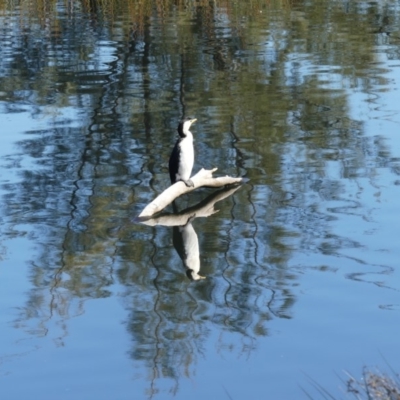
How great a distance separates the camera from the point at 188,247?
1076 centimetres

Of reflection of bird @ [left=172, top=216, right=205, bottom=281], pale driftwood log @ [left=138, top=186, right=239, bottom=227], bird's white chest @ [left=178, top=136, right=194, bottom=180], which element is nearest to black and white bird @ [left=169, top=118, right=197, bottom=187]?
bird's white chest @ [left=178, top=136, right=194, bottom=180]

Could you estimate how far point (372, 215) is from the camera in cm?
1132

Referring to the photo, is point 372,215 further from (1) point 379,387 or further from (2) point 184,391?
(1) point 379,387

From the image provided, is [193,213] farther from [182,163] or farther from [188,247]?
[188,247]

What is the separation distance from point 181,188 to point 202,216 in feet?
1.39

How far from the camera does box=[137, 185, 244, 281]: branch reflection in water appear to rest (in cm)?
1028

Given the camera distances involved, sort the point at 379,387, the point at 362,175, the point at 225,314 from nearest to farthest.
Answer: the point at 379,387 → the point at 225,314 → the point at 362,175

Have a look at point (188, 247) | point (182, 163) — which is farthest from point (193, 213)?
point (188, 247)

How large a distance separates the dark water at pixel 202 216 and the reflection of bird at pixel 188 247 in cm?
6

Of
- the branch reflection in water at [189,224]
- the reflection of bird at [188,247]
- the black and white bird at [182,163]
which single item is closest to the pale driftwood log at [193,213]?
the branch reflection in water at [189,224]

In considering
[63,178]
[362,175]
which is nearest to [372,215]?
[362,175]

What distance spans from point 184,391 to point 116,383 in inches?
19.2

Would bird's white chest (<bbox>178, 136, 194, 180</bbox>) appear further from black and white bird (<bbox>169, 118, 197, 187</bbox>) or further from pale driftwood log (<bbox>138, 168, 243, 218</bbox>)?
pale driftwood log (<bbox>138, 168, 243, 218</bbox>)

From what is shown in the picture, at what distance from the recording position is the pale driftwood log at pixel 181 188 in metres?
11.5
